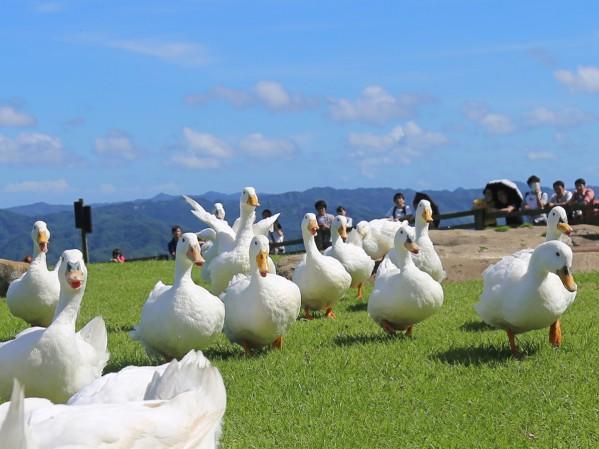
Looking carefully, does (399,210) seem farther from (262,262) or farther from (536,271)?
(536,271)

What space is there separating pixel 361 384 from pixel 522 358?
165cm

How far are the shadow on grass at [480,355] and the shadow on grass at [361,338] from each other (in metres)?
1.00

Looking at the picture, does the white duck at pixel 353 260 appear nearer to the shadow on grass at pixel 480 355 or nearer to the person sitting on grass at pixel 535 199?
the shadow on grass at pixel 480 355

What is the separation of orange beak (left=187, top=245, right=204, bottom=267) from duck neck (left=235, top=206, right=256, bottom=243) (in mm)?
2895

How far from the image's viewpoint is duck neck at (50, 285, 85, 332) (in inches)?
289

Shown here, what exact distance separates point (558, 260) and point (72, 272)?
4.11 meters

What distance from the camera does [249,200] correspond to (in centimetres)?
1316

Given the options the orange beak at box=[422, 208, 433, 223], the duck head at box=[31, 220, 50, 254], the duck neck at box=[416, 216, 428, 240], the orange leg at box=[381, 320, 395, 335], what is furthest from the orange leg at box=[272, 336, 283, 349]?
the orange beak at box=[422, 208, 433, 223]

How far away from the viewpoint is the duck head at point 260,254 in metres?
9.46

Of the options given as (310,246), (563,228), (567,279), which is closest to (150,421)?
(567,279)

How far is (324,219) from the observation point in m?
24.2

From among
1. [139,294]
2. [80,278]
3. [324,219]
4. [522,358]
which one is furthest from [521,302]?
[324,219]

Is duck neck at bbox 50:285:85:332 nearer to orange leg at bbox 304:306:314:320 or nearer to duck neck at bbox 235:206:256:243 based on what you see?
duck neck at bbox 235:206:256:243

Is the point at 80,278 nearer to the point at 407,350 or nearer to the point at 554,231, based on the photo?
the point at 407,350
